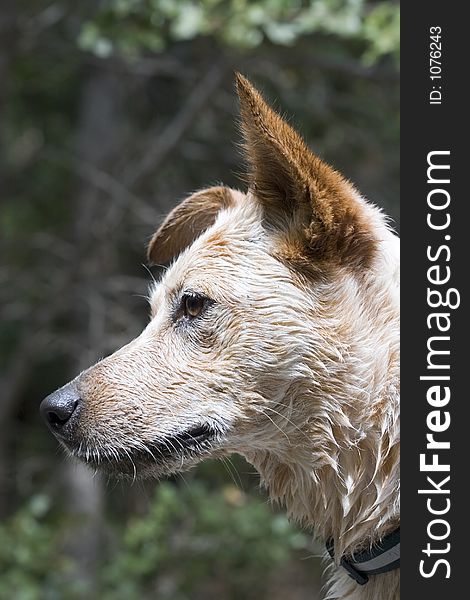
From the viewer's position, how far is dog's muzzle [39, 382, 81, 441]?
2.91 metres

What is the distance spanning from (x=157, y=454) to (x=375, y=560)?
2.19 ft

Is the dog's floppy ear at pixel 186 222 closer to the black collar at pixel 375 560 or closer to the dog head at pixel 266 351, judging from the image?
the dog head at pixel 266 351

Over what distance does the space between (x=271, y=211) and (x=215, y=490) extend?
4.56 m

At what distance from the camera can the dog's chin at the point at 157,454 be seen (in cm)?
286

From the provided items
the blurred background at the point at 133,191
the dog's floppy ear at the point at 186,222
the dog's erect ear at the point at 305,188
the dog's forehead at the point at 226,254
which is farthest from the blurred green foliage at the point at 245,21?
the dog's erect ear at the point at 305,188

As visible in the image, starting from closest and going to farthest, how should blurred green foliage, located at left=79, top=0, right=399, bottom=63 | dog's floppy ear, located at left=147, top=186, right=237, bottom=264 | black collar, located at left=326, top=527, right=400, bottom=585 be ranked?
black collar, located at left=326, top=527, right=400, bottom=585, dog's floppy ear, located at left=147, top=186, right=237, bottom=264, blurred green foliage, located at left=79, top=0, right=399, bottom=63

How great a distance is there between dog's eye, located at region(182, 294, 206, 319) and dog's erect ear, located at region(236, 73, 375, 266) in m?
0.29

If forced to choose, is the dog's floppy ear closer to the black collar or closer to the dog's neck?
the dog's neck

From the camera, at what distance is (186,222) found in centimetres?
360

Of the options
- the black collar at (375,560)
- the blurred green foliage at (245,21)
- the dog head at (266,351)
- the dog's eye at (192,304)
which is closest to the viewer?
the black collar at (375,560)

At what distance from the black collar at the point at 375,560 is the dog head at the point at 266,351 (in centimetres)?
29

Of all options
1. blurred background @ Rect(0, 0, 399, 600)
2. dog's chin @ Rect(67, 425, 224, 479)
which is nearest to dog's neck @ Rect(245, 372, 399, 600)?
dog's chin @ Rect(67, 425, 224, 479)

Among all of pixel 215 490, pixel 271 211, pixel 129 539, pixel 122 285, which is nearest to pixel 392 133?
pixel 122 285

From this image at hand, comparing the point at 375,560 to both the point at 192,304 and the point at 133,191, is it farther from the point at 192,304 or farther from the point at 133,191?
the point at 133,191
